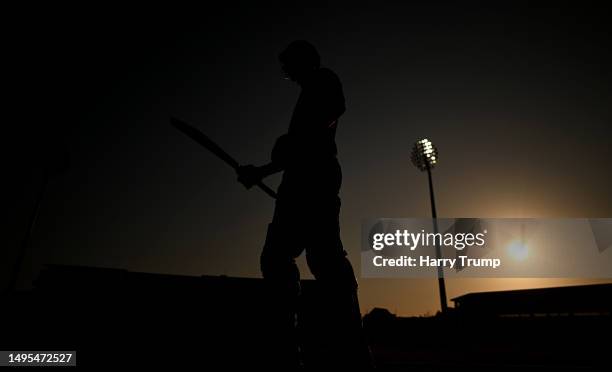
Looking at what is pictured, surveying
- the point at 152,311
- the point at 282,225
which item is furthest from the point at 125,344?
the point at 282,225

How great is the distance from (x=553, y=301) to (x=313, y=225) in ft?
99.1

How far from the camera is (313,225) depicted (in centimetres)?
213

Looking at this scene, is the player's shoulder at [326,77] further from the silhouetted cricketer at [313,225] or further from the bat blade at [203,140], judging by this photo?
the bat blade at [203,140]

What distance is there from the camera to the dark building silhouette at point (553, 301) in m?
21.6

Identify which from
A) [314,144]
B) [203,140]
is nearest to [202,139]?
[203,140]

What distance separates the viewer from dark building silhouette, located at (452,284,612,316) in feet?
70.8

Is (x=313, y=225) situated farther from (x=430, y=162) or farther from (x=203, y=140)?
(x=430, y=162)

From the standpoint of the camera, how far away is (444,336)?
33.9 ft

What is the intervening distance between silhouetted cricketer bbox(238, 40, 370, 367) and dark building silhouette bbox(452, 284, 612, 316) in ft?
71.3

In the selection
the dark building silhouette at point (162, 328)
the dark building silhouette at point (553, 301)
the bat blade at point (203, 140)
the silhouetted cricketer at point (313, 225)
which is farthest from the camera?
the dark building silhouette at point (553, 301)

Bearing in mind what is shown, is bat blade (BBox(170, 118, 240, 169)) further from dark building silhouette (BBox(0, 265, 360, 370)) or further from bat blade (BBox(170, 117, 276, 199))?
dark building silhouette (BBox(0, 265, 360, 370))

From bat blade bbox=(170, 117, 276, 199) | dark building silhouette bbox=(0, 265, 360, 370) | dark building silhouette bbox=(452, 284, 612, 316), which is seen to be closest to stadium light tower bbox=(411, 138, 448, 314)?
dark building silhouette bbox=(0, 265, 360, 370)

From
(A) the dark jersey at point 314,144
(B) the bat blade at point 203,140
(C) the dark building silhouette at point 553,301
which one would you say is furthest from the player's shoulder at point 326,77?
(C) the dark building silhouette at point 553,301

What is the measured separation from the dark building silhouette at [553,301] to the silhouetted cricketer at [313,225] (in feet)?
71.3
